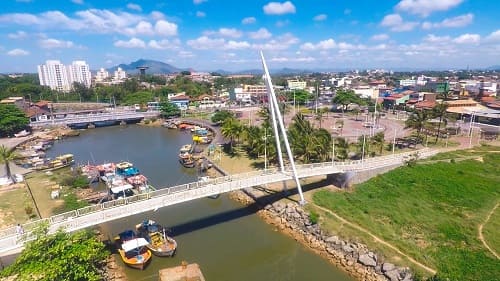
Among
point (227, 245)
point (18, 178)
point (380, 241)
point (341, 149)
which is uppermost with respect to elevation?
point (341, 149)

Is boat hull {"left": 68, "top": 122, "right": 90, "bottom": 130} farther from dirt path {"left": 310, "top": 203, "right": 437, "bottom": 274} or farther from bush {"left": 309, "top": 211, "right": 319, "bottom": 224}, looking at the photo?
bush {"left": 309, "top": 211, "right": 319, "bottom": 224}

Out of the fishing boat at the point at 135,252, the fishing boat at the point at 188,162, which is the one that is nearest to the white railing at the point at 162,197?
the fishing boat at the point at 135,252

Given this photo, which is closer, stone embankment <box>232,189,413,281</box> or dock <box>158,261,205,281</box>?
dock <box>158,261,205,281</box>

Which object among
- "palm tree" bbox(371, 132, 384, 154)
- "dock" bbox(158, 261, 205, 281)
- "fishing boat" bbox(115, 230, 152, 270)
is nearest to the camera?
"dock" bbox(158, 261, 205, 281)

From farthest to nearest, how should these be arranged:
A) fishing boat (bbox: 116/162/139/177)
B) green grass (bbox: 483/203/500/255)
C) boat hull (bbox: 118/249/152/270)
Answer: fishing boat (bbox: 116/162/139/177), green grass (bbox: 483/203/500/255), boat hull (bbox: 118/249/152/270)

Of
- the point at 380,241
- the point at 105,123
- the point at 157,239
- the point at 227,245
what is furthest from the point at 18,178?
the point at 105,123

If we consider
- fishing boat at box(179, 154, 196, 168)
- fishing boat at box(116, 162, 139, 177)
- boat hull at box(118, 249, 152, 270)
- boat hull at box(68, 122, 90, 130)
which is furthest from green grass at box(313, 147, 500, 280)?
boat hull at box(68, 122, 90, 130)

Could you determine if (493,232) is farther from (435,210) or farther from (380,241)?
(380,241)
